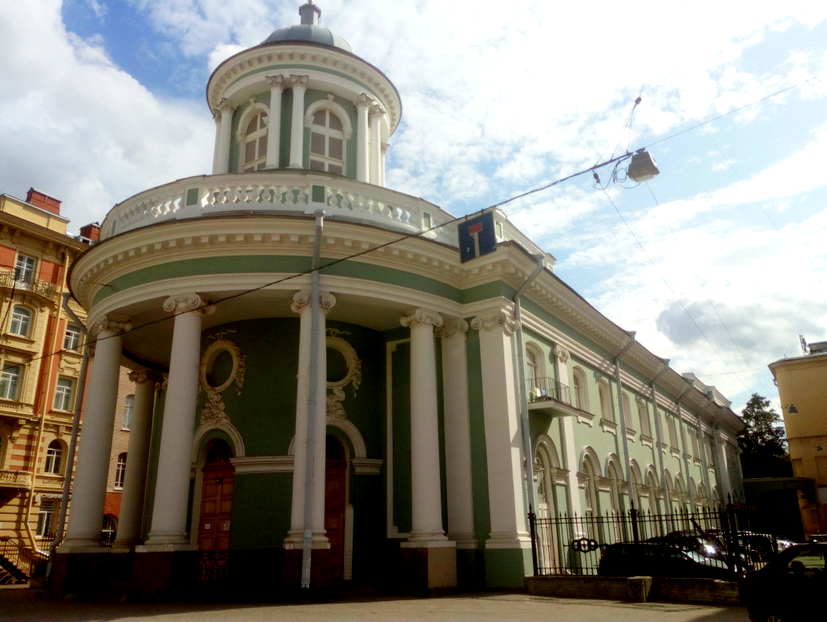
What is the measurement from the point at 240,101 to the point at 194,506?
11339 mm

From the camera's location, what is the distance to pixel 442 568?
12828 mm

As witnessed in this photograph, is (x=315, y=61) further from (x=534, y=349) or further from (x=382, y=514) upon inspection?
(x=382, y=514)

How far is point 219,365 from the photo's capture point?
15.9 meters

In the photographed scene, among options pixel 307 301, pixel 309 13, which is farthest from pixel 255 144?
pixel 307 301

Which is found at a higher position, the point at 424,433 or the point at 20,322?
the point at 20,322

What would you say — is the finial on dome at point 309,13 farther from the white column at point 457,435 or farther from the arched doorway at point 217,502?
the arched doorway at point 217,502

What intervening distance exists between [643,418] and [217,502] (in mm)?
17111

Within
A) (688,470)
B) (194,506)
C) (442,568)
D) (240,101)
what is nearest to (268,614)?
(442,568)

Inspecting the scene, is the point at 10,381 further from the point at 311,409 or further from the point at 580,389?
the point at 580,389

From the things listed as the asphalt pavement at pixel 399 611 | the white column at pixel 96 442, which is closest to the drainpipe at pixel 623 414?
the asphalt pavement at pixel 399 611

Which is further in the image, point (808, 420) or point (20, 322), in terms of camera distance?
point (808, 420)

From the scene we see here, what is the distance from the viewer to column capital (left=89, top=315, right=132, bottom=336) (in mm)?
14617

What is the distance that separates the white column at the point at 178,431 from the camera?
11930 millimetres

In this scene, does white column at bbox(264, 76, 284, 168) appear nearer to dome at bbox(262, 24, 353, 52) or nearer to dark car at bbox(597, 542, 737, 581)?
dome at bbox(262, 24, 353, 52)
